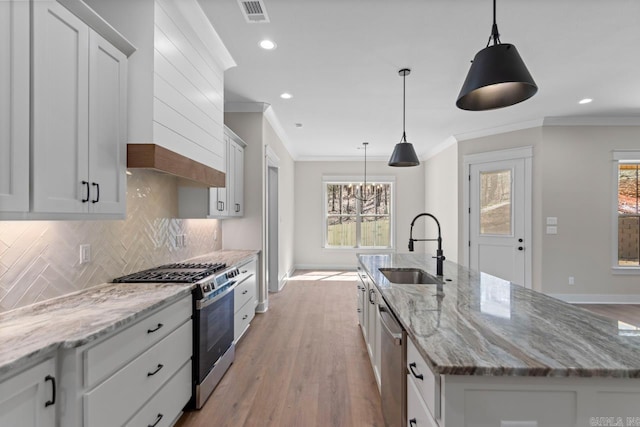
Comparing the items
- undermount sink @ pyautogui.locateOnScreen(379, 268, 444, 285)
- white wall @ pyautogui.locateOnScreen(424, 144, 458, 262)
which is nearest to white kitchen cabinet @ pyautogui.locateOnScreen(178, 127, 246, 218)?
undermount sink @ pyautogui.locateOnScreen(379, 268, 444, 285)

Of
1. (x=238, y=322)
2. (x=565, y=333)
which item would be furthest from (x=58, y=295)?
(x=565, y=333)

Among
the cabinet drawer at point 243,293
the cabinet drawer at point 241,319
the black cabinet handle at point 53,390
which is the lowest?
the cabinet drawer at point 241,319

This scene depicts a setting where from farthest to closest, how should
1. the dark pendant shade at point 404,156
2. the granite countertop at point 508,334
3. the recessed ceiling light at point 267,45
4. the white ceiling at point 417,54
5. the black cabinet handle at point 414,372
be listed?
the dark pendant shade at point 404,156, the recessed ceiling light at point 267,45, the white ceiling at point 417,54, the black cabinet handle at point 414,372, the granite countertop at point 508,334

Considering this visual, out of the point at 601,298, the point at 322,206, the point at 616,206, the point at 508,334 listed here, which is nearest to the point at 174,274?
the point at 508,334

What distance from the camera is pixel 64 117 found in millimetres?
1403

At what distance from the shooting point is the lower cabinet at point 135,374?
3.91 ft

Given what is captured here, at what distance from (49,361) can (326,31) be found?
270 centimetres

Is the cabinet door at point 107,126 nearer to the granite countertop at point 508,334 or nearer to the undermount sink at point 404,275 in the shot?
the granite countertop at point 508,334

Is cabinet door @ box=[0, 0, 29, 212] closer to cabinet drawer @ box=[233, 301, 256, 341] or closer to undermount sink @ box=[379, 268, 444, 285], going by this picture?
cabinet drawer @ box=[233, 301, 256, 341]

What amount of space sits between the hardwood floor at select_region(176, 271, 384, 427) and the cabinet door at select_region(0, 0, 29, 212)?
1747 millimetres

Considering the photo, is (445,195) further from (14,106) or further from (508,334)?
(14,106)

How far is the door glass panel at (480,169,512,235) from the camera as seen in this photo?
17.1 feet

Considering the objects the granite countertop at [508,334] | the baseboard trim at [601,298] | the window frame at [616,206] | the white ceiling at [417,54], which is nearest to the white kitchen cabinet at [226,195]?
the white ceiling at [417,54]

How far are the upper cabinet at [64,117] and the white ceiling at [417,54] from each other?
3.40 feet
